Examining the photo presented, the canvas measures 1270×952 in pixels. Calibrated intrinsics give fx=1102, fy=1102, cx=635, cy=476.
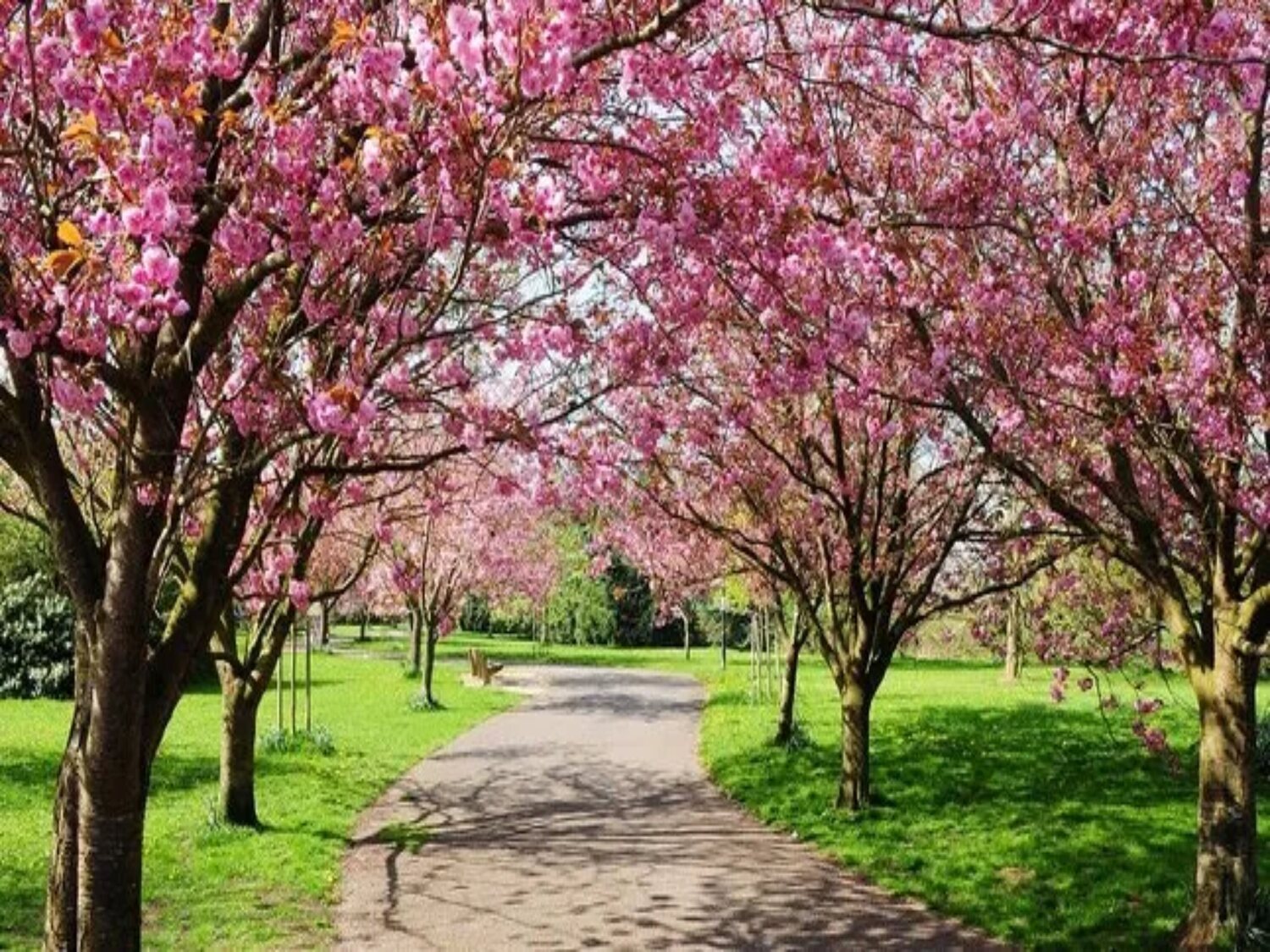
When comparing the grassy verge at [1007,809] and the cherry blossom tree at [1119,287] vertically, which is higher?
the cherry blossom tree at [1119,287]

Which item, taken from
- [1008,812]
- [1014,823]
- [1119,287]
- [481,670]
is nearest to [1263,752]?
[1008,812]

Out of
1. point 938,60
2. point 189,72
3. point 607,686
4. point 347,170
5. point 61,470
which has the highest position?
point 938,60

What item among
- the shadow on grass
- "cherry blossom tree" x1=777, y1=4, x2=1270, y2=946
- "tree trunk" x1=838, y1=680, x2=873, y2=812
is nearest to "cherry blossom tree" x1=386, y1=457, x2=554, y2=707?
the shadow on grass

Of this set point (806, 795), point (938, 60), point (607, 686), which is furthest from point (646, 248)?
point (607, 686)

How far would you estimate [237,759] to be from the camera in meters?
12.2

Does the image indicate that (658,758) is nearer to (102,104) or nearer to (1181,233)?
(1181,233)

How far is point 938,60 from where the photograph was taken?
26.0 feet

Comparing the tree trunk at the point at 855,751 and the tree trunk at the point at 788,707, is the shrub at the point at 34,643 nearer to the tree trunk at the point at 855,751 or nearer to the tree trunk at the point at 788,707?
the tree trunk at the point at 788,707

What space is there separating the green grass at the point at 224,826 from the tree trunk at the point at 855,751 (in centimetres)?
581

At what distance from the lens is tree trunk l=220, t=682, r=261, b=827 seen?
1216 cm

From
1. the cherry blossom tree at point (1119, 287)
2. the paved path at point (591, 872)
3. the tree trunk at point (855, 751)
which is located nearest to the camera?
the cherry blossom tree at point (1119, 287)

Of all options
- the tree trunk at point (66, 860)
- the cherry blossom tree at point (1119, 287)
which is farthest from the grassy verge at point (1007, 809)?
the tree trunk at point (66, 860)

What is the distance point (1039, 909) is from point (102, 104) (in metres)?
8.89

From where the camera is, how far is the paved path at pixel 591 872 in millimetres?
8555
